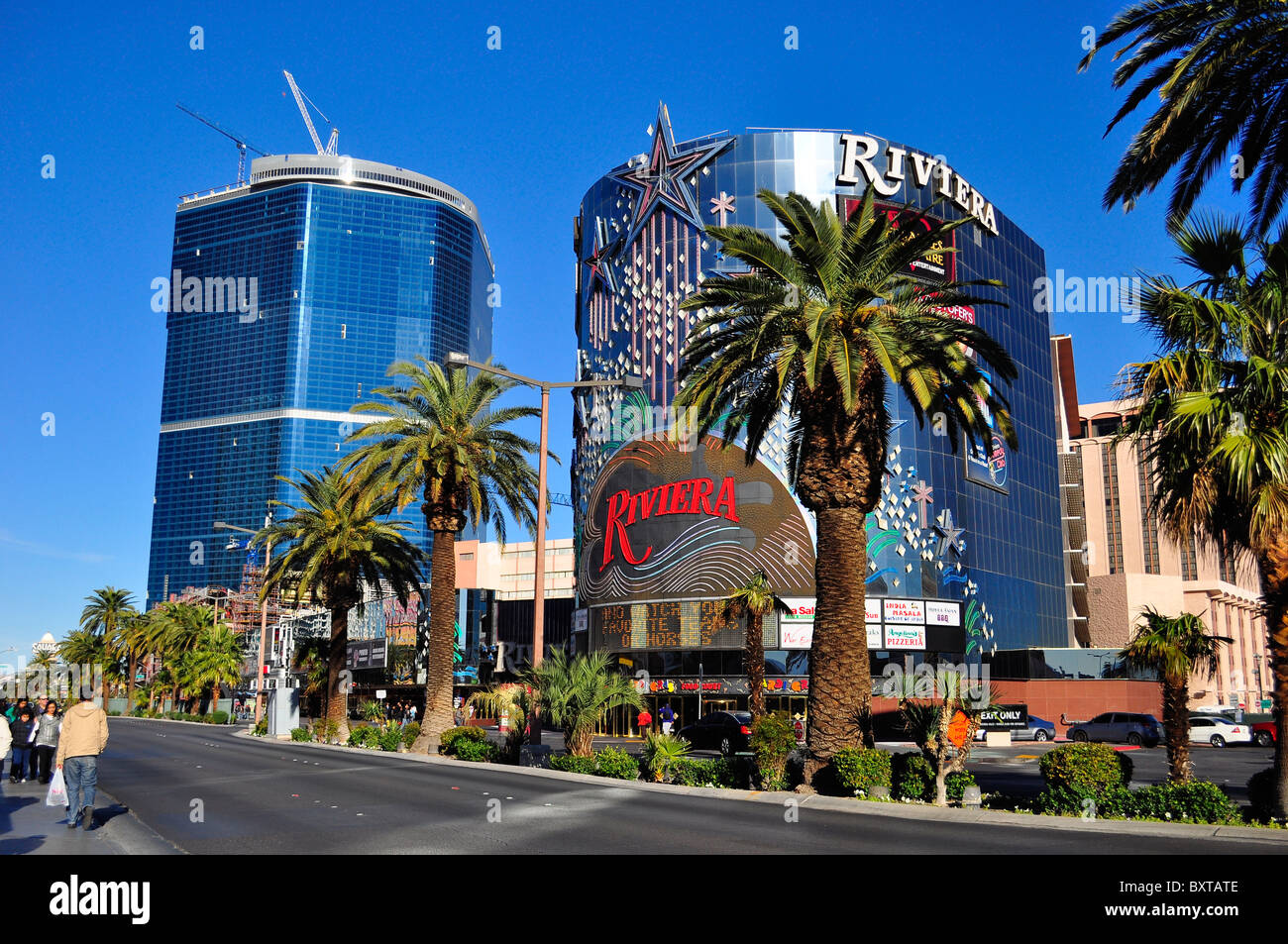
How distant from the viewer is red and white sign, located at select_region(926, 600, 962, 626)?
61.9 m

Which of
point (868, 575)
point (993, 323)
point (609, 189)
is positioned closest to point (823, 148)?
point (609, 189)

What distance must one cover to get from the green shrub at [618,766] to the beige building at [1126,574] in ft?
184

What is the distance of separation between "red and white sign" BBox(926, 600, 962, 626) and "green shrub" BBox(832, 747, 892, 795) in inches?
1715

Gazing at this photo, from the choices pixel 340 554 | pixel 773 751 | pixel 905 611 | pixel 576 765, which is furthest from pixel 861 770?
pixel 905 611

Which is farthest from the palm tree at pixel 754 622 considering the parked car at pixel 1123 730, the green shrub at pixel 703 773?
the parked car at pixel 1123 730

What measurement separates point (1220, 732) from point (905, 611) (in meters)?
17.5

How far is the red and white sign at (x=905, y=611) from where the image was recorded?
60.3 meters

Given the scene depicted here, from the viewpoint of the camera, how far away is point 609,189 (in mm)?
72812

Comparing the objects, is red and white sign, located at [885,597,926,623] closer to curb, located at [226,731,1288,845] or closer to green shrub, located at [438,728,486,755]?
green shrub, located at [438,728,486,755]

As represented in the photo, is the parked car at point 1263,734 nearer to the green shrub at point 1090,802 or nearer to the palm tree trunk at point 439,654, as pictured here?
the palm tree trunk at point 439,654

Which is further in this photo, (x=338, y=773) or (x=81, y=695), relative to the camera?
(x=338, y=773)

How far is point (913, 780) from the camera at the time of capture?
1919cm
